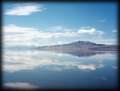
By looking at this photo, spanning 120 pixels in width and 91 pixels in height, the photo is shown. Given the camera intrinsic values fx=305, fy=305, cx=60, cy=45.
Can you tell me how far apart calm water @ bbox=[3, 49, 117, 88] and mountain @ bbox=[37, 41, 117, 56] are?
60 mm

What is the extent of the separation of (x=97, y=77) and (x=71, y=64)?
40 centimetres

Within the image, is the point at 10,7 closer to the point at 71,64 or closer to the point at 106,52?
the point at 71,64

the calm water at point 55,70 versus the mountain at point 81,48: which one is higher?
the mountain at point 81,48

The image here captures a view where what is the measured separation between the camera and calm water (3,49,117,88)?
420cm

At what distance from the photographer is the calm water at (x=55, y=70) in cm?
420

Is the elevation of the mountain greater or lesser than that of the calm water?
greater

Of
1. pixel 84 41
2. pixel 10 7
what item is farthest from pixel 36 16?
pixel 84 41

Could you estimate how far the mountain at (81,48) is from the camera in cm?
425

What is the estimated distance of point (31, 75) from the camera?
4266 mm

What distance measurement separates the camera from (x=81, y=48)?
4.31m

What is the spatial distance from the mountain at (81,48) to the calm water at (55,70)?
0.20 ft

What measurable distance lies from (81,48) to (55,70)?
1.58ft

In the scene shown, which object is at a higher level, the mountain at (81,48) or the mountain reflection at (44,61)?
the mountain at (81,48)

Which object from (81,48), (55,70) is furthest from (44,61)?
(81,48)
